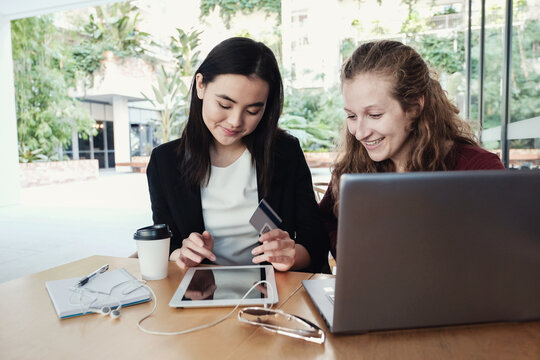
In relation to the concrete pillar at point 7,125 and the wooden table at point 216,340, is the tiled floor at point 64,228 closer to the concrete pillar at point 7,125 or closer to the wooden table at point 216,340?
the concrete pillar at point 7,125

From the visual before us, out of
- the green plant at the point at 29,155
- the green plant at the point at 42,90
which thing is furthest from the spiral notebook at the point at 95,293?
the green plant at the point at 29,155

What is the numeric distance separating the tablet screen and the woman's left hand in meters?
0.04

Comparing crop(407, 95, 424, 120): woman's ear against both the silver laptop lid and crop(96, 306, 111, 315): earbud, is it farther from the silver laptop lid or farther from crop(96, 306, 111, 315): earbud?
crop(96, 306, 111, 315): earbud

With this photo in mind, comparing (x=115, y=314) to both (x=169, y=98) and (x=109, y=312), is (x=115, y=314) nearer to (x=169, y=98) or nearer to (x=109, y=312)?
(x=109, y=312)

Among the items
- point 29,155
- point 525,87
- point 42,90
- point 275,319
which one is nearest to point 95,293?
point 275,319

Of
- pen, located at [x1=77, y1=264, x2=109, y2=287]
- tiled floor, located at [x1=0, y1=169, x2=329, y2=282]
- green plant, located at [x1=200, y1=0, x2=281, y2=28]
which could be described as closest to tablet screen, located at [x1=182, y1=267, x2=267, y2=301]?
pen, located at [x1=77, y1=264, x2=109, y2=287]

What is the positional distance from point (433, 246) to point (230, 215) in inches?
37.1

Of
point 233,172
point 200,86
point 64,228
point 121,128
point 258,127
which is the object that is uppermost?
point 121,128

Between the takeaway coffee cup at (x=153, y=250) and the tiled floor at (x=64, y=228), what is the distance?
8.30 ft

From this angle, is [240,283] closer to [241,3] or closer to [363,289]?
[363,289]

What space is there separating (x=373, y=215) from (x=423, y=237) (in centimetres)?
9

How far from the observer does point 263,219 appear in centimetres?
108

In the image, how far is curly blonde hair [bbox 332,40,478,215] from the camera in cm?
123

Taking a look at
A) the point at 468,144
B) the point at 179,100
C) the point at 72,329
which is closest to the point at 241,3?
the point at 179,100
